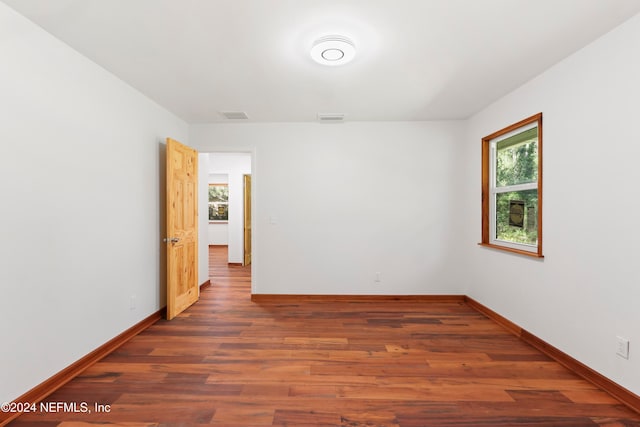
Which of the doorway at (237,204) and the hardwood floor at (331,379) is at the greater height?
the doorway at (237,204)

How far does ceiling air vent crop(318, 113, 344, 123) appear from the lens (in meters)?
3.88

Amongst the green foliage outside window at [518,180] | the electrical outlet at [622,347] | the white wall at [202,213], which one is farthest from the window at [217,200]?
the electrical outlet at [622,347]

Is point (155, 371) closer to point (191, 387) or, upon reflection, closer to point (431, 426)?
point (191, 387)

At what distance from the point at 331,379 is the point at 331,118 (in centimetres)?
308

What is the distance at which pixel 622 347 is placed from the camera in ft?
6.64

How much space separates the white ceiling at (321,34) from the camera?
181cm

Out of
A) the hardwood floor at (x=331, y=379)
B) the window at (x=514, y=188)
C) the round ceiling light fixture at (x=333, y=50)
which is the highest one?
the round ceiling light fixture at (x=333, y=50)

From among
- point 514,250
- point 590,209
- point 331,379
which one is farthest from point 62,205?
point 514,250

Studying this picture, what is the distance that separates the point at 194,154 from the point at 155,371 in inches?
106

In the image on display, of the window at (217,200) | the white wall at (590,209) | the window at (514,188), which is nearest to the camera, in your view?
the white wall at (590,209)

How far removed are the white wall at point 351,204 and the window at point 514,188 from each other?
0.51m

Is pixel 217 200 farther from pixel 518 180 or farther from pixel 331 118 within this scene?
pixel 518 180

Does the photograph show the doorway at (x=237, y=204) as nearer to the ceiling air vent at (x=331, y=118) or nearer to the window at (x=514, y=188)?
the ceiling air vent at (x=331, y=118)

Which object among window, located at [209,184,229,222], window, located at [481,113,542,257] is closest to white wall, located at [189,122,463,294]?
window, located at [481,113,542,257]
